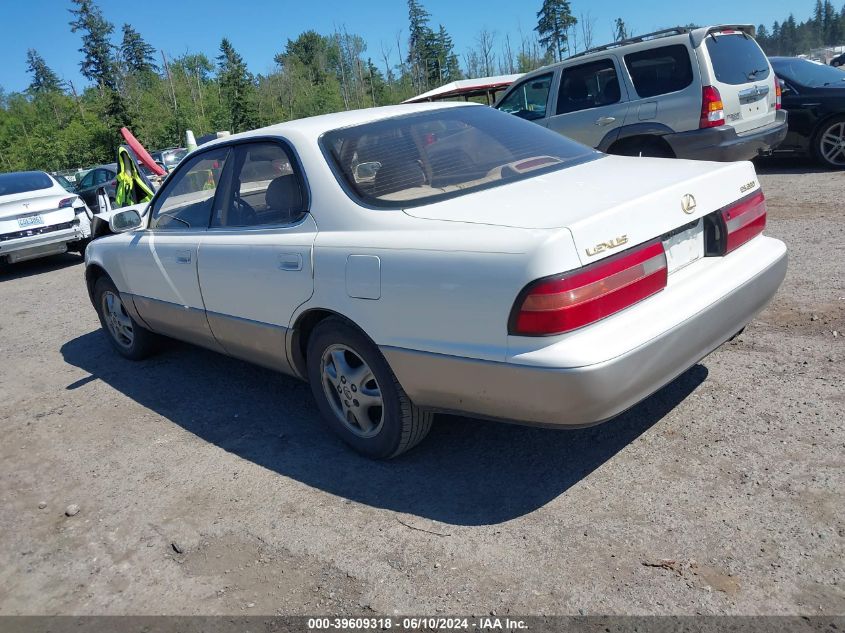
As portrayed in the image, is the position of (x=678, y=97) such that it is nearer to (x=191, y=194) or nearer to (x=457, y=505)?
(x=191, y=194)

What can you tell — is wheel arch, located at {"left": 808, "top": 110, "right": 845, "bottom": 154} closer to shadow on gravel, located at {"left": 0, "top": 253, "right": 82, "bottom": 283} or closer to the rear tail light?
the rear tail light

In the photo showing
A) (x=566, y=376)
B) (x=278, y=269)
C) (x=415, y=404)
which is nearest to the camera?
(x=566, y=376)

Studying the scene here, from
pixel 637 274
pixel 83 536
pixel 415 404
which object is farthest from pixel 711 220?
pixel 83 536

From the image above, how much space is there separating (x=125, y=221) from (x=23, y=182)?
7793 millimetres

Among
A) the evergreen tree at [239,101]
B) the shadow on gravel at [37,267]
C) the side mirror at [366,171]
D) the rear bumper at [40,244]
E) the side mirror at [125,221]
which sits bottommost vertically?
the shadow on gravel at [37,267]

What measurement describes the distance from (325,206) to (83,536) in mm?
1940

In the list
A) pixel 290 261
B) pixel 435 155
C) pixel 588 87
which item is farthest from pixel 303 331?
pixel 588 87

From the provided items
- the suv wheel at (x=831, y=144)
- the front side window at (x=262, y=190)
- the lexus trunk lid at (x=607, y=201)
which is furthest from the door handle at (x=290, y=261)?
the suv wheel at (x=831, y=144)

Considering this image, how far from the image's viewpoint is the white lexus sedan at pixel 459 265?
2.60 meters

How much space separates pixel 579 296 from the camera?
2.55 meters

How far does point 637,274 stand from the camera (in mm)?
2754

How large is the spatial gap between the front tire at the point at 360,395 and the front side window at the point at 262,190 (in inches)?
26.9

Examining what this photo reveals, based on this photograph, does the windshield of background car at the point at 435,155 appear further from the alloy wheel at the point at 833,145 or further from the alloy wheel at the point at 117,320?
the alloy wheel at the point at 833,145

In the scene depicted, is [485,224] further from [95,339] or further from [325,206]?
[95,339]
